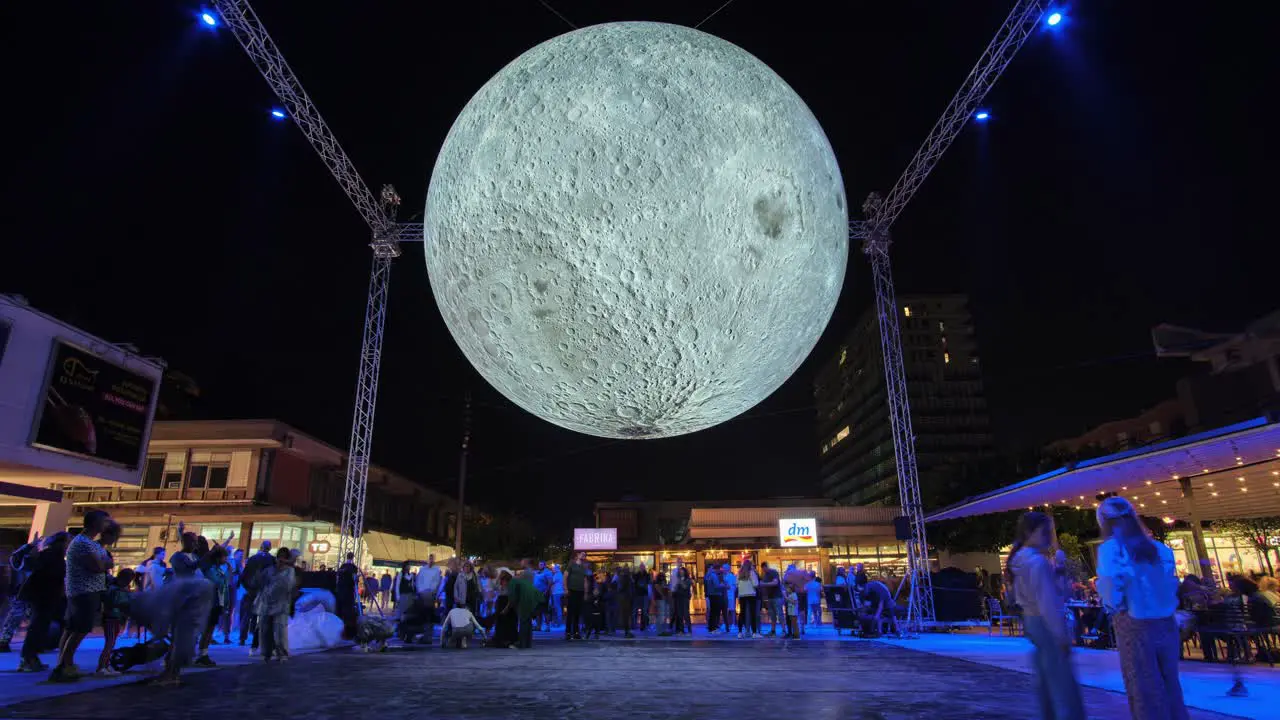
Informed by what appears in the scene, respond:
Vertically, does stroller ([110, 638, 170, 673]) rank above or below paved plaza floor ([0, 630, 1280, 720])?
above

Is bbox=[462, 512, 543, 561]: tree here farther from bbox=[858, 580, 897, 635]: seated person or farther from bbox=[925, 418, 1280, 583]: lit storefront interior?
bbox=[858, 580, 897, 635]: seated person

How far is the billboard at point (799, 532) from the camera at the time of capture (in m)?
24.5

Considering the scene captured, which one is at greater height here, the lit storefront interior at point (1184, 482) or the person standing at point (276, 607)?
the lit storefront interior at point (1184, 482)

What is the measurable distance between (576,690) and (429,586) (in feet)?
26.1

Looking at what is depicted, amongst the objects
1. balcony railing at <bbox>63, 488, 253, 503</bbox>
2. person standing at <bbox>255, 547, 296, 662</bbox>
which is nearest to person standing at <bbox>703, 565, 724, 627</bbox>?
person standing at <bbox>255, 547, 296, 662</bbox>

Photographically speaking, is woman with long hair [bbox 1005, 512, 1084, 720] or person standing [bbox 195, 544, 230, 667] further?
person standing [bbox 195, 544, 230, 667]

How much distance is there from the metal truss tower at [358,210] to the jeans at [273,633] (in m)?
7.55

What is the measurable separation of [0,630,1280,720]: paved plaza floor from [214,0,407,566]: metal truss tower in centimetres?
882

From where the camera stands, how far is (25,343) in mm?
15445

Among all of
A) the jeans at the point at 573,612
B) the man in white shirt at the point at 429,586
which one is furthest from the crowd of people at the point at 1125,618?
the man in white shirt at the point at 429,586

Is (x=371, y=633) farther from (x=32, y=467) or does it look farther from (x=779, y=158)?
(x=32, y=467)

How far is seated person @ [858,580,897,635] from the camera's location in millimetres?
13969

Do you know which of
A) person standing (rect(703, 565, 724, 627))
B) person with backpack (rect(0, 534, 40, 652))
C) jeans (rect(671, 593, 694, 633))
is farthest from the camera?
person standing (rect(703, 565, 724, 627))

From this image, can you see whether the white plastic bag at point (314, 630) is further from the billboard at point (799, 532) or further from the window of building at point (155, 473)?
the window of building at point (155, 473)
